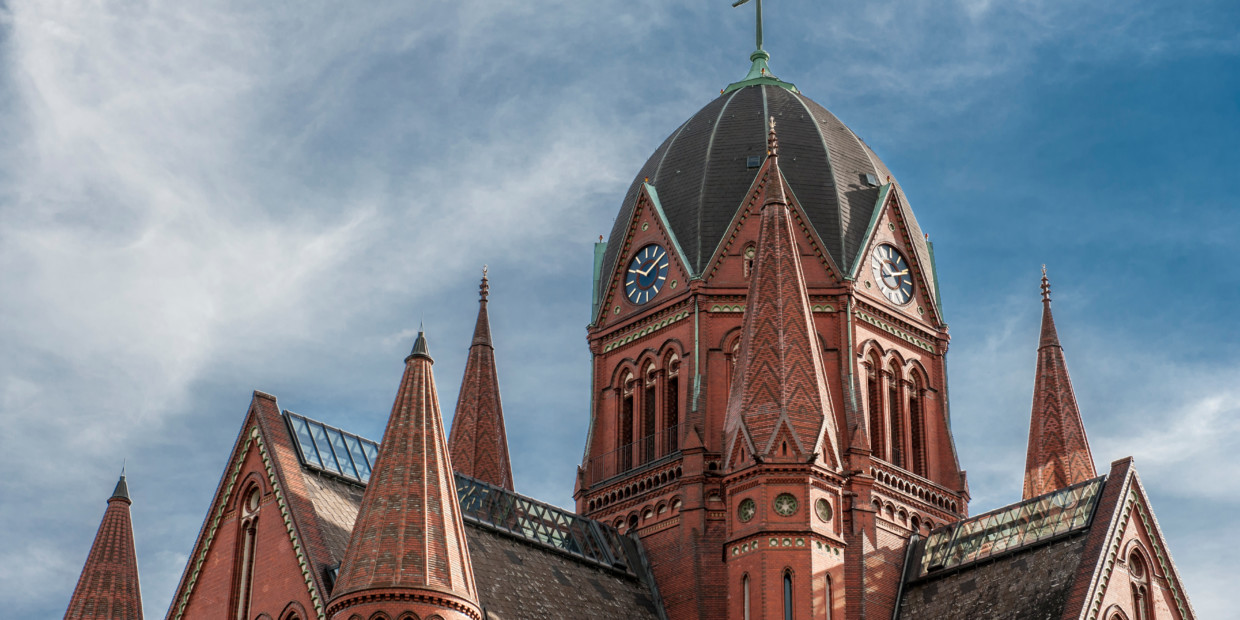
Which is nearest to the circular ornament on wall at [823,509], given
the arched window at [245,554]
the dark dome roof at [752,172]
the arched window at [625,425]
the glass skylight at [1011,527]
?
the glass skylight at [1011,527]

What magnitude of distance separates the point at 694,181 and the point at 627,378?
7.88 meters

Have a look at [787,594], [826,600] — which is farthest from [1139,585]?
[787,594]

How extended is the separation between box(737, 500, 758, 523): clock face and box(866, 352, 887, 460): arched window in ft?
28.9

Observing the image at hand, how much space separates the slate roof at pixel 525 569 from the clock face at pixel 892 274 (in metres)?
13.9

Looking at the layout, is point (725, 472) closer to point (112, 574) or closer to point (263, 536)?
point (263, 536)

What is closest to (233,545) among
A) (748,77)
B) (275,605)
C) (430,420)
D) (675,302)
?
(275,605)

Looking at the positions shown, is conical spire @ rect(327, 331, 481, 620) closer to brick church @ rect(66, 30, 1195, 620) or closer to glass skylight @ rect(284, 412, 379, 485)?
brick church @ rect(66, 30, 1195, 620)

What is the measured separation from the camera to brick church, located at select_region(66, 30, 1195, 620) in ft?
187

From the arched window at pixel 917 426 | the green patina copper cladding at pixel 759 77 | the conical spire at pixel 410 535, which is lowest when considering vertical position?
the conical spire at pixel 410 535

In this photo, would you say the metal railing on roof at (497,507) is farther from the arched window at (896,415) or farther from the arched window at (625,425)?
the arched window at (896,415)

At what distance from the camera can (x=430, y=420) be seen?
5500cm

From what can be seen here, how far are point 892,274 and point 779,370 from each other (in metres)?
12.3

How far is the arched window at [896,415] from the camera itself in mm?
71062

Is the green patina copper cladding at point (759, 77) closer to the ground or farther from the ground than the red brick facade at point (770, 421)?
farther from the ground
